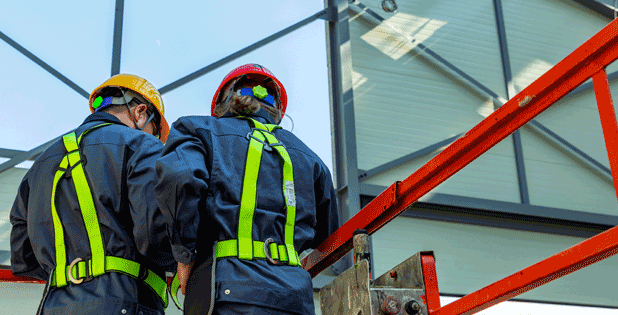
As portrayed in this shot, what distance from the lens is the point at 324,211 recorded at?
279 cm

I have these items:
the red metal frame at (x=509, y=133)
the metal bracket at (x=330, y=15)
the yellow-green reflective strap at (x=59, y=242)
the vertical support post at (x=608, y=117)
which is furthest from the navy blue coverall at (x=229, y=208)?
the metal bracket at (x=330, y=15)

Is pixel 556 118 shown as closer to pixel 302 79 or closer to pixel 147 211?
pixel 302 79

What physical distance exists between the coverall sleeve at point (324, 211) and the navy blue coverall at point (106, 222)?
697mm

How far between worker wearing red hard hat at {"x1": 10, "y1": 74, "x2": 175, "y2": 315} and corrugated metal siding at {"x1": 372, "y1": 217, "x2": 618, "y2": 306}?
6127mm

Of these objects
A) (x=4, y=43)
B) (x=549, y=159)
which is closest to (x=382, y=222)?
(x=4, y=43)

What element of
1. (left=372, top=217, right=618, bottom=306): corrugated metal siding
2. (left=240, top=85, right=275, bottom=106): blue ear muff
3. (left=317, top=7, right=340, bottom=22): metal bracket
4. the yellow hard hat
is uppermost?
(left=317, top=7, right=340, bottom=22): metal bracket

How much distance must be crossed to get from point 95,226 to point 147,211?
268 mm

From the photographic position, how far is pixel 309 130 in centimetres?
855

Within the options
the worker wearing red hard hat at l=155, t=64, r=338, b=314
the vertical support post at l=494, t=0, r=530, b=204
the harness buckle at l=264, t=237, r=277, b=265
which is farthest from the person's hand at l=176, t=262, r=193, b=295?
the vertical support post at l=494, t=0, r=530, b=204

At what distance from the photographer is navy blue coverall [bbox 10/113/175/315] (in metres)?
2.45

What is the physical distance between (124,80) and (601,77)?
8.66 feet

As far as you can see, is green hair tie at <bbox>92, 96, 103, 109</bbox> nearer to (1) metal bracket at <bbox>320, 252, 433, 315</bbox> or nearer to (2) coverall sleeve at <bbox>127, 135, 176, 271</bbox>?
(2) coverall sleeve at <bbox>127, 135, 176, 271</bbox>

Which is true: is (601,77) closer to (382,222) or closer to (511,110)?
(511,110)

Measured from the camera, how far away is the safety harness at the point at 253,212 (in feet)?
7.41
